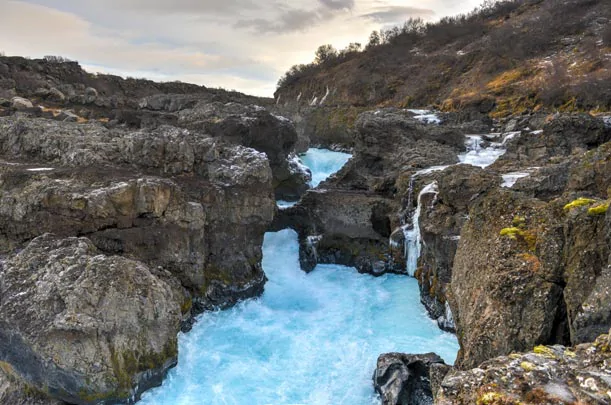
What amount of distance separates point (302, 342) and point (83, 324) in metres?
7.56

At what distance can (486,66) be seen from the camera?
5953 centimetres

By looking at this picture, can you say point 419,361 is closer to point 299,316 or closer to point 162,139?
point 299,316

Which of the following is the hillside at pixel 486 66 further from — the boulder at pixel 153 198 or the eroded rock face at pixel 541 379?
the eroded rock face at pixel 541 379

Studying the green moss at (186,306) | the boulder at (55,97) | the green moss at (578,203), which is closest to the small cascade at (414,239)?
the green moss at (186,306)

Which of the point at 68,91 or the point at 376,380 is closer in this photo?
the point at 376,380

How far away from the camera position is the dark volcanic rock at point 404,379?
1284cm

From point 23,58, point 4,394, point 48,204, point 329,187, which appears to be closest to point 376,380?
point 4,394

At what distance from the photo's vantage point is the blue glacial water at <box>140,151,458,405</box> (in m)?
13.8

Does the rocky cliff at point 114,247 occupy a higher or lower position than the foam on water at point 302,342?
higher

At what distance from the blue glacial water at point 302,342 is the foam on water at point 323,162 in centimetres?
1722

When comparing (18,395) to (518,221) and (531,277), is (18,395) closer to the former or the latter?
(531,277)

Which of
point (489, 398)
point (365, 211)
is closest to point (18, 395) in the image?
point (489, 398)

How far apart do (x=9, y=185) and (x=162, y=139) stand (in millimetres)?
5899

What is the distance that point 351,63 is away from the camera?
272 ft
